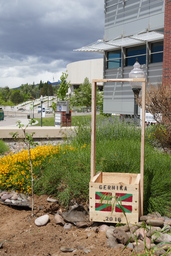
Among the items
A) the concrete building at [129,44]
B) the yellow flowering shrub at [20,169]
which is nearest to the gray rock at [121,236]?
the yellow flowering shrub at [20,169]

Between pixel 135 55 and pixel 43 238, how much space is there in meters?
23.4

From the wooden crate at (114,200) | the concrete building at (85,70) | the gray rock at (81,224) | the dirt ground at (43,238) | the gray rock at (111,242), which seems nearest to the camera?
the dirt ground at (43,238)

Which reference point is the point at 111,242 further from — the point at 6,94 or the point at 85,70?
the point at 6,94

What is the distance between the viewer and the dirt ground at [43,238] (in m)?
3.74

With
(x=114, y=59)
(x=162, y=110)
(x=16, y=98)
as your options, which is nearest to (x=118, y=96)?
(x=114, y=59)

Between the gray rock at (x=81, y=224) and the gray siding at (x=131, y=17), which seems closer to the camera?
the gray rock at (x=81, y=224)

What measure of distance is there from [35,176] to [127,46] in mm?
22291

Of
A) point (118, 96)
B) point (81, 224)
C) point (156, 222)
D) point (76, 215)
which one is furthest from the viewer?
point (118, 96)

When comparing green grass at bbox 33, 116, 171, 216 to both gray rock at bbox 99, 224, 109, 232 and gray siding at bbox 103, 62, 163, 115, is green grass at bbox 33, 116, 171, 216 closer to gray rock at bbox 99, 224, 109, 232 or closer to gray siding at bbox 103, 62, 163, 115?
gray rock at bbox 99, 224, 109, 232

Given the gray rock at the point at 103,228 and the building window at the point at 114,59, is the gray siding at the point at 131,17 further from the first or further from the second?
the gray rock at the point at 103,228

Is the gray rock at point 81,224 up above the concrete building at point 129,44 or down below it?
below

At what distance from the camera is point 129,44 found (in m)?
25.4

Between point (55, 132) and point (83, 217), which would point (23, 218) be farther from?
point (55, 132)

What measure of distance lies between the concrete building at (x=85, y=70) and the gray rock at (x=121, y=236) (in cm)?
7152
